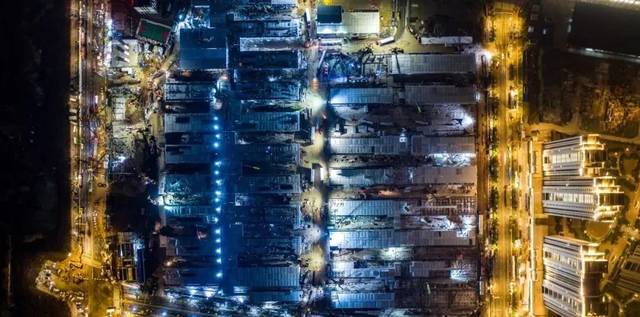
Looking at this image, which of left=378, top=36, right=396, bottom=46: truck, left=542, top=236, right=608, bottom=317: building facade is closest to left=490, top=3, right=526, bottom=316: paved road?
left=542, top=236, right=608, bottom=317: building facade

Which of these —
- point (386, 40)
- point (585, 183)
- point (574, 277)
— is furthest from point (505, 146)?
point (386, 40)

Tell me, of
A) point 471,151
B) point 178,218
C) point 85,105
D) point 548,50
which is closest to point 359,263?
point 471,151

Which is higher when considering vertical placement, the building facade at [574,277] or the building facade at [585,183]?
the building facade at [585,183]

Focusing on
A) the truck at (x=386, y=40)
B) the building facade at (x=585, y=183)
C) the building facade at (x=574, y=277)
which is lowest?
the building facade at (x=574, y=277)

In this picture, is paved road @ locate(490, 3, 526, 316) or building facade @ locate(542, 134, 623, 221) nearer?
building facade @ locate(542, 134, 623, 221)

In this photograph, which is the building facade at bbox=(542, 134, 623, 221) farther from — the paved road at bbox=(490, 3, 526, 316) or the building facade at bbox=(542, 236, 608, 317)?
the paved road at bbox=(490, 3, 526, 316)

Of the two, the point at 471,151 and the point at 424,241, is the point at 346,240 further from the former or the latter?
the point at 471,151

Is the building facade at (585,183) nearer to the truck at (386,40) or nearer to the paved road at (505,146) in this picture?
the paved road at (505,146)

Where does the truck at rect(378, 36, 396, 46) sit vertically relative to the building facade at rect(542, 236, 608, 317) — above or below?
above

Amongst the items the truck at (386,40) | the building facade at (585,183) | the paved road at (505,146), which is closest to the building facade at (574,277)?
the building facade at (585,183)

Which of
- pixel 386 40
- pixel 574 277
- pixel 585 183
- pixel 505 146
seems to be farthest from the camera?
pixel 505 146

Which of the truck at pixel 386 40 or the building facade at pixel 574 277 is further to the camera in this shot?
the truck at pixel 386 40

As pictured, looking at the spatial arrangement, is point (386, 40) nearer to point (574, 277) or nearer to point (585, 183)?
point (585, 183)
